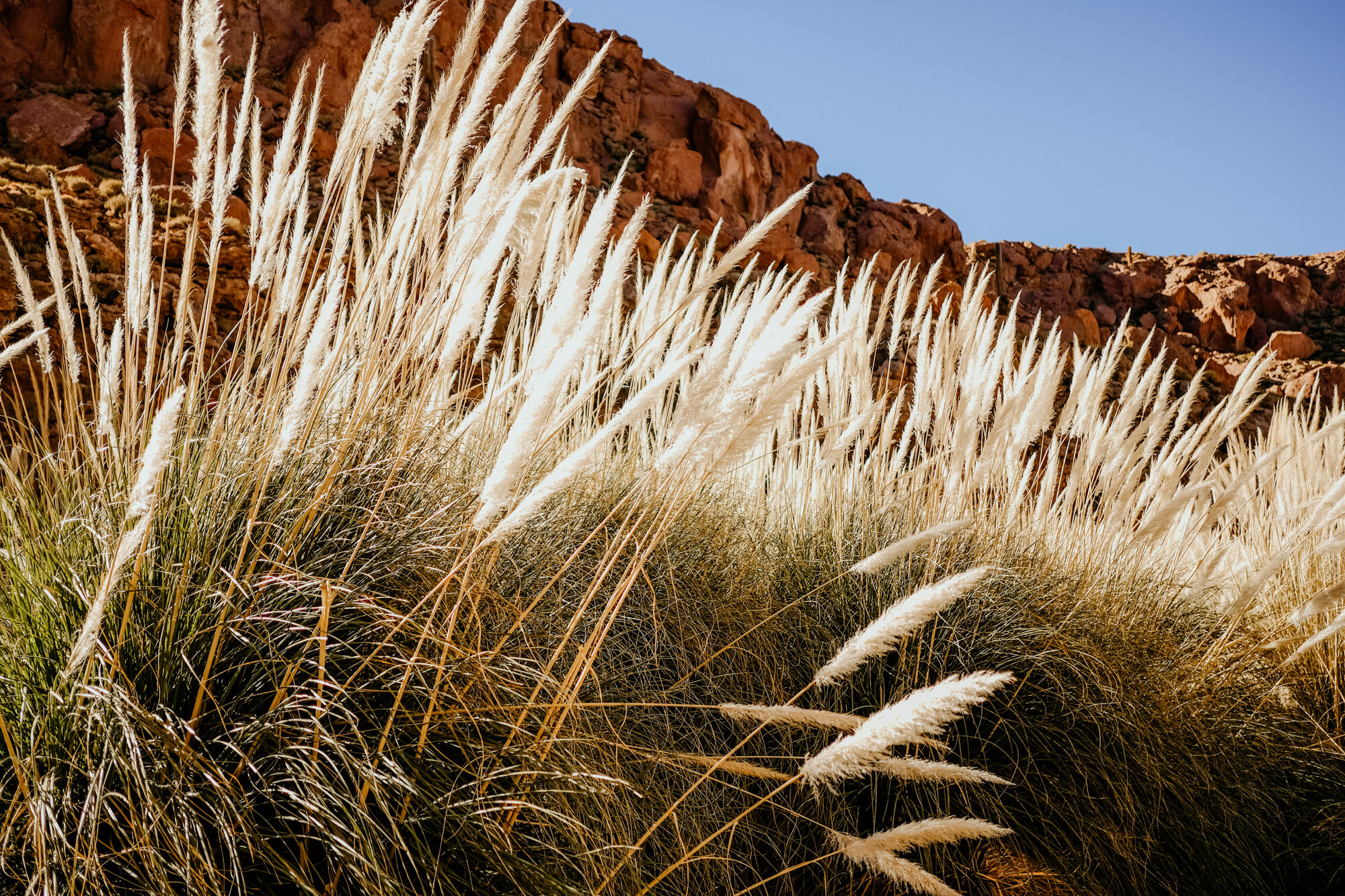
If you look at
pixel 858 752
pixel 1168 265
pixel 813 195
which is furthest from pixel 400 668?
pixel 1168 265

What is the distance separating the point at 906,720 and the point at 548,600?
1113mm

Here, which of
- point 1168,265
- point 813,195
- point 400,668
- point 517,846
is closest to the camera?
point 517,846

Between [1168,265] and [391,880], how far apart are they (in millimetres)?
38698

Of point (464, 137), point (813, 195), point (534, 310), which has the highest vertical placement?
point (813, 195)

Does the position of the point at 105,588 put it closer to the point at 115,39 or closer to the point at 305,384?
the point at 305,384

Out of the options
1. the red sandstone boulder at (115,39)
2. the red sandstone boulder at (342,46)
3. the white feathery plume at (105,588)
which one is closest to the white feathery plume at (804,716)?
the white feathery plume at (105,588)

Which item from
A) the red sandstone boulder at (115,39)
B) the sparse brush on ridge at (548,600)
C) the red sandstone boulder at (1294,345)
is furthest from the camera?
the red sandstone boulder at (1294,345)

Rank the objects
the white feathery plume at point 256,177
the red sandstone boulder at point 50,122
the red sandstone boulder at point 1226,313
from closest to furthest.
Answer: the white feathery plume at point 256,177
the red sandstone boulder at point 50,122
the red sandstone boulder at point 1226,313

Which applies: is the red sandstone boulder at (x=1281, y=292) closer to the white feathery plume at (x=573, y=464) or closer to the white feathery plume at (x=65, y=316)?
the white feathery plume at (x=573, y=464)

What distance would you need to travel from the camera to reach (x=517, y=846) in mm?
1064

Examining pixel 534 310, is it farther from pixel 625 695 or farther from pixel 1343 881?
pixel 1343 881

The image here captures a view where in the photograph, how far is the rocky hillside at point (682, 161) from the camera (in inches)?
622

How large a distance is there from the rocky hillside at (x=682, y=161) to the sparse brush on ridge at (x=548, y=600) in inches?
398

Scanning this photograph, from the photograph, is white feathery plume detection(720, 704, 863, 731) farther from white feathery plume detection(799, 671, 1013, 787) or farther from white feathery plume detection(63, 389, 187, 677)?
white feathery plume detection(63, 389, 187, 677)
